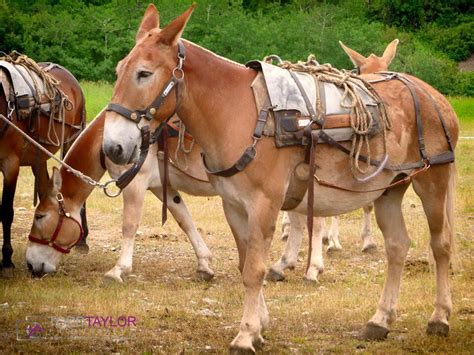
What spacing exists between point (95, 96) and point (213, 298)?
21.0 m

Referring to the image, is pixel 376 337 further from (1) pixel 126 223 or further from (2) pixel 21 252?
(2) pixel 21 252

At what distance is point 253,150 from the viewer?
21.0 feet

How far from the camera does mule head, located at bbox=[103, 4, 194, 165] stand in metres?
6.02

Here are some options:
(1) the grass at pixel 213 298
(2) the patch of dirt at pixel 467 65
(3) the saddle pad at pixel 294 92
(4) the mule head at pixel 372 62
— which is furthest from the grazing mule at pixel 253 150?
(2) the patch of dirt at pixel 467 65

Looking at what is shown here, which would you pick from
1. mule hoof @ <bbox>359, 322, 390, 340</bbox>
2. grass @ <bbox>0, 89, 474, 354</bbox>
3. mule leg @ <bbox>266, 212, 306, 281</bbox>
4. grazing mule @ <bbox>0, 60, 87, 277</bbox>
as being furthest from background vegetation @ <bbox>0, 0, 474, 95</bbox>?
mule hoof @ <bbox>359, 322, 390, 340</bbox>

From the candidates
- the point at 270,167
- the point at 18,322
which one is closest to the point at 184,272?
the point at 18,322

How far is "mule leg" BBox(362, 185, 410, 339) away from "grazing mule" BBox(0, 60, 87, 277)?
3601 millimetres

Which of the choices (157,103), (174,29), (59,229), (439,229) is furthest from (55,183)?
(439,229)

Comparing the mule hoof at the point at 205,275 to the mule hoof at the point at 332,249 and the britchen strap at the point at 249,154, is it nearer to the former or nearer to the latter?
the mule hoof at the point at 332,249

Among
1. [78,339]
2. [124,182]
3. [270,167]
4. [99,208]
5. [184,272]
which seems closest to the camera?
[270,167]

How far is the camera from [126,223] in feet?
31.4

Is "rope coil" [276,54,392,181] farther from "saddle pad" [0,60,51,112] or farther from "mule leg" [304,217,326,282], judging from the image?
"saddle pad" [0,60,51,112]

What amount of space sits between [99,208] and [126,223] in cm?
491

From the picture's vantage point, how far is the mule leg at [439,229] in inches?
289
